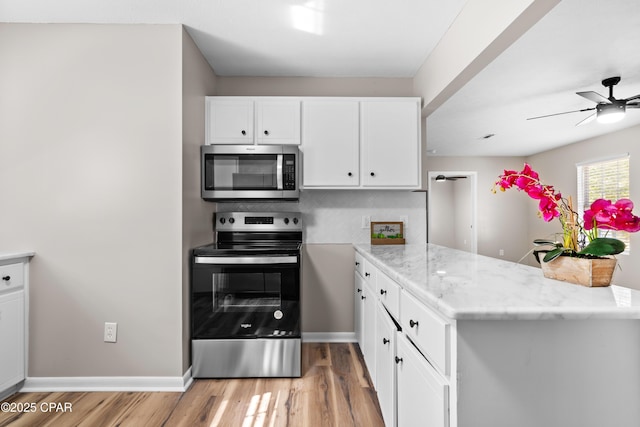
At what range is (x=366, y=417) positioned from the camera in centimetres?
194

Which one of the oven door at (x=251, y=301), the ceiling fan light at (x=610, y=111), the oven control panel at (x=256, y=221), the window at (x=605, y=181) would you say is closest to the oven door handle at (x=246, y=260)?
the oven door at (x=251, y=301)

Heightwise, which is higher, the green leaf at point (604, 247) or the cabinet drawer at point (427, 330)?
the green leaf at point (604, 247)

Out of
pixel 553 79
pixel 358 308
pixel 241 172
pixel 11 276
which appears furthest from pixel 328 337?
pixel 553 79

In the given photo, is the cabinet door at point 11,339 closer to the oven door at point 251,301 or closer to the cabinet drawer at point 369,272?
the oven door at point 251,301

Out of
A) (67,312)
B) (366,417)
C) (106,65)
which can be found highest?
Answer: (106,65)

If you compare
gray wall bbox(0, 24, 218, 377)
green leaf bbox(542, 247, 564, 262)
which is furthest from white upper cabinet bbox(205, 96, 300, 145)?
green leaf bbox(542, 247, 564, 262)

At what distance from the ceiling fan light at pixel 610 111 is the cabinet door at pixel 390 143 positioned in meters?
1.94

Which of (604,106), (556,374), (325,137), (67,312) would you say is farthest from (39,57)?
(604,106)

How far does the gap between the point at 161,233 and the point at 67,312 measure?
30.8 inches

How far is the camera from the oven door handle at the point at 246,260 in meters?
2.39

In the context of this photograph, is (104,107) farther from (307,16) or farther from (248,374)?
(248,374)

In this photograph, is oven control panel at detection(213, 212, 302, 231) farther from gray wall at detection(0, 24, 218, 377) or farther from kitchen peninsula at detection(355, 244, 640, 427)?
kitchen peninsula at detection(355, 244, 640, 427)

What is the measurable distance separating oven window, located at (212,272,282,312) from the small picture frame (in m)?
1.10

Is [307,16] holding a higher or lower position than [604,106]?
higher
